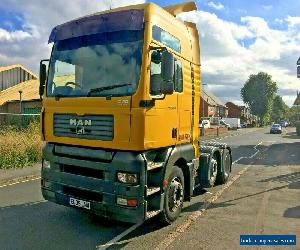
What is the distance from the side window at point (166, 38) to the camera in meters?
5.19

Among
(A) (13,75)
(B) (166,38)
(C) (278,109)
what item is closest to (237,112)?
(C) (278,109)

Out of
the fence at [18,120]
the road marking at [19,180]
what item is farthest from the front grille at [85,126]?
the fence at [18,120]

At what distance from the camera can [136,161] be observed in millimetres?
4770

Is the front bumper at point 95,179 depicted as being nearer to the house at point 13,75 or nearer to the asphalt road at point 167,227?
the asphalt road at point 167,227

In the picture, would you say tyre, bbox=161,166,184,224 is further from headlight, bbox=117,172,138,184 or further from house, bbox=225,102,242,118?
house, bbox=225,102,242,118

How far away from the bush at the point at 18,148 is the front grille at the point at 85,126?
6.51 m

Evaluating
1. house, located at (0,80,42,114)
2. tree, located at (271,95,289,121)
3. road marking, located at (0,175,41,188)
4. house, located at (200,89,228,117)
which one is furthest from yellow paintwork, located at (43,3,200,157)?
tree, located at (271,95,289,121)

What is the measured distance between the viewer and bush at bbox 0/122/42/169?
444 inches

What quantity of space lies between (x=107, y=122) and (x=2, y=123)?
11019 mm

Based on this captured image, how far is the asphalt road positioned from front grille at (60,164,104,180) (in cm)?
101

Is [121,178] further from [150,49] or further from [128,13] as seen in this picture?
[128,13]

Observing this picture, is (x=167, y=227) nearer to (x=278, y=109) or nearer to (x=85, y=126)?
(x=85, y=126)

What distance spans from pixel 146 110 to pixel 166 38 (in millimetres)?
1547

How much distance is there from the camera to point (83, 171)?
17.2ft
